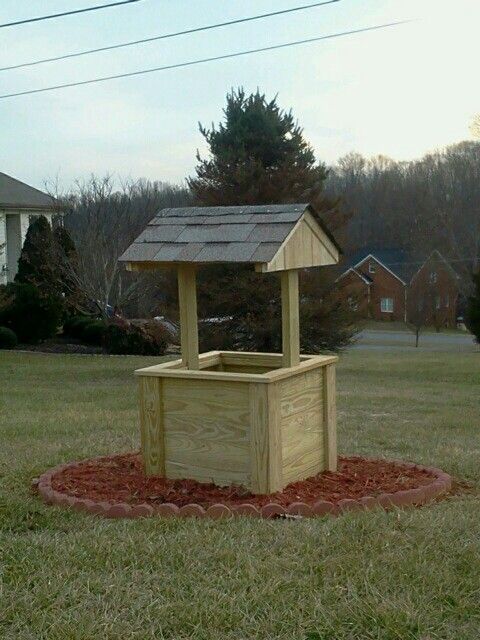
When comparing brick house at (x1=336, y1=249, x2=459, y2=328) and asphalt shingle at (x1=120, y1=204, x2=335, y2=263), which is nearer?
asphalt shingle at (x1=120, y1=204, x2=335, y2=263)

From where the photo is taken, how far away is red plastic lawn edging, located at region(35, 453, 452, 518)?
4.95m

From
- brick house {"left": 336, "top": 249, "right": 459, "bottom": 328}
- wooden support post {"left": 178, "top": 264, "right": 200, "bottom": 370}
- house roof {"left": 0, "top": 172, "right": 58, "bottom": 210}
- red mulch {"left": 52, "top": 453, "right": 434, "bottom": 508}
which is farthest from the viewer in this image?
brick house {"left": 336, "top": 249, "right": 459, "bottom": 328}

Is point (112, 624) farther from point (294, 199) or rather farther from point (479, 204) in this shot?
point (479, 204)

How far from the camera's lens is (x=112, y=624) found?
10.3 ft

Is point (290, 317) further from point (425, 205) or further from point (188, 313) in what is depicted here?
point (425, 205)

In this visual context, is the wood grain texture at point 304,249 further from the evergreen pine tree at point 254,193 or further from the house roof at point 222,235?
the evergreen pine tree at point 254,193

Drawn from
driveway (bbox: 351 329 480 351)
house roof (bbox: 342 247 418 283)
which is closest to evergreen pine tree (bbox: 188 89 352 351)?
driveway (bbox: 351 329 480 351)

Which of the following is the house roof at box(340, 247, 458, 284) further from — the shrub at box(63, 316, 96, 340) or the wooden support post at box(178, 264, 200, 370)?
the wooden support post at box(178, 264, 200, 370)

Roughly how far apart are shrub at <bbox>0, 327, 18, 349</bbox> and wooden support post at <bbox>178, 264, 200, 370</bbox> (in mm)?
20849

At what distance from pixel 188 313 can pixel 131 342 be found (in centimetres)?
1985

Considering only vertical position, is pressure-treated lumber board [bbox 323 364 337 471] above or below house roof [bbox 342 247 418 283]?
below

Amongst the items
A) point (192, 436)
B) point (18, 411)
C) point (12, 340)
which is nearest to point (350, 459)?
point (192, 436)

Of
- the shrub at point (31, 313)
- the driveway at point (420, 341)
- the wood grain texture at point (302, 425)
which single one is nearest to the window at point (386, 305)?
the driveway at point (420, 341)

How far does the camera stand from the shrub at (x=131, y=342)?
2558cm
